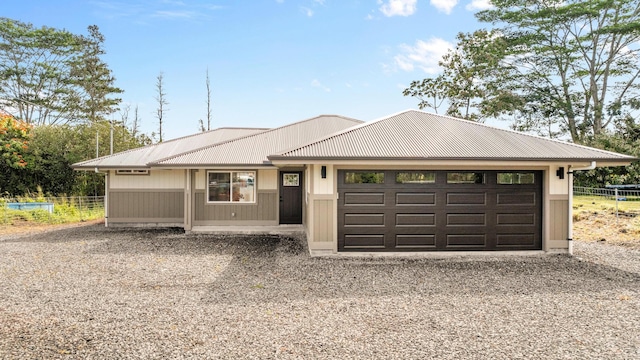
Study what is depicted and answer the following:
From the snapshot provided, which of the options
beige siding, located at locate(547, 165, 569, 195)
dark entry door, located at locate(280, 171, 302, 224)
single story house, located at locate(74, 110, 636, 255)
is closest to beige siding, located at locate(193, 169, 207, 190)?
dark entry door, located at locate(280, 171, 302, 224)

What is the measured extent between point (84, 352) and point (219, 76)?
27.8 meters

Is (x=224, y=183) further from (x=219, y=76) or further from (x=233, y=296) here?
(x=219, y=76)

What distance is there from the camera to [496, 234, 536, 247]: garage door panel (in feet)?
26.5

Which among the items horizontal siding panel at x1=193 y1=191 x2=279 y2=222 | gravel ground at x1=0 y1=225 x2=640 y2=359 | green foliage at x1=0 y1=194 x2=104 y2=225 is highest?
horizontal siding panel at x1=193 y1=191 x2=279 y2=222

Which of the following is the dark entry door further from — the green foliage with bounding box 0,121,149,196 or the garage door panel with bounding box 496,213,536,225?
the green foliage with bounding box 0,121,149,196

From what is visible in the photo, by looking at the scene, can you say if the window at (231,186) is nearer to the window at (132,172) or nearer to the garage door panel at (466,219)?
the window at (132,172)

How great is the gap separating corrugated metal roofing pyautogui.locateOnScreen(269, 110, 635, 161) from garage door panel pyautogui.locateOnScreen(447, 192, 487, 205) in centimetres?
99

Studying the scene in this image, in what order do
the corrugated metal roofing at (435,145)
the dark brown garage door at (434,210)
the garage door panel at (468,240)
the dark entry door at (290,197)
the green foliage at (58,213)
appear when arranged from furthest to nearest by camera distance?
the green foliage at (58,213) → the dark entry door at (290,197) → the garage door panel at (468,240) → the dark brown garage door at (434,210) → the corrugated metal roofing at (435,145)

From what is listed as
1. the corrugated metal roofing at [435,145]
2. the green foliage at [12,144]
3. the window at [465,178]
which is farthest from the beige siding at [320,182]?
the green foliage at [12,144]

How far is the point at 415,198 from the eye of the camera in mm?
7930

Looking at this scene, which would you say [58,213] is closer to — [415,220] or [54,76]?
A: [415,220]

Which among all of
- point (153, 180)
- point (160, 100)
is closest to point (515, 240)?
point (153, 180)

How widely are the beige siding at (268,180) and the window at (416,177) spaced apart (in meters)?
4.68

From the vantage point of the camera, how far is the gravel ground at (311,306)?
3.60 m
